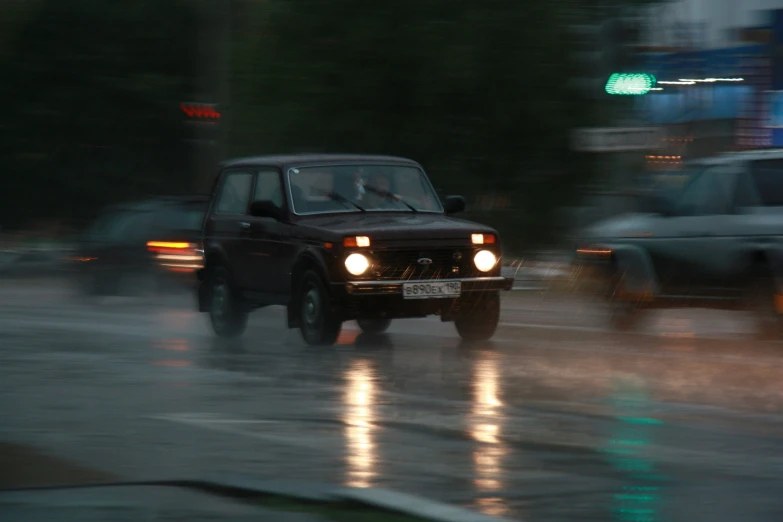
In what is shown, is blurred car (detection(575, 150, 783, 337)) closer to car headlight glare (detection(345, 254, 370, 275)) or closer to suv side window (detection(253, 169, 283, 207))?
car headlight glare (detection(345, 254, 370, 275))

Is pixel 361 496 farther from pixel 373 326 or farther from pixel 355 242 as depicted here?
pixel 373 326

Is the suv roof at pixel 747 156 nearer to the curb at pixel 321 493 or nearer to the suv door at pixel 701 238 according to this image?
the suv door at pixel 701 238

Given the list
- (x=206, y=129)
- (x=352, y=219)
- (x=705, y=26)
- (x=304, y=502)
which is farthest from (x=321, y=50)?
(x=304, y=502)

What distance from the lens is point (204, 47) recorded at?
103ft

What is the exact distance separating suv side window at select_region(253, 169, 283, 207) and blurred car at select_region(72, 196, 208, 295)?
7408 mm

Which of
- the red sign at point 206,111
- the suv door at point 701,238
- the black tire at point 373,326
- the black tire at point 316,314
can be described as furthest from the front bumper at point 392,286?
the red sign at point 206,111

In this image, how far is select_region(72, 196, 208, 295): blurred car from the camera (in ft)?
80.6

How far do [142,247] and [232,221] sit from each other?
28.4 feet

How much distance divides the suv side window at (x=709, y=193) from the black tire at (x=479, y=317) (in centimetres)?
203

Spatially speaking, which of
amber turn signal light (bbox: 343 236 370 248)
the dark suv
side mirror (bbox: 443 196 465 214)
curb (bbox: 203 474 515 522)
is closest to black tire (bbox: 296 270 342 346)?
the dark suv

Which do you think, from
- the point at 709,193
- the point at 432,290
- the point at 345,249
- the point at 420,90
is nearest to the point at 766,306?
the point at 709,193

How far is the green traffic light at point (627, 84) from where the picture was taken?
90.3 ft

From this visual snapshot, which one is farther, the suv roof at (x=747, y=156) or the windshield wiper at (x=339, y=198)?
the windshield wiper at (x=339, y=198)

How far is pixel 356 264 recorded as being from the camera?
14844 mm
